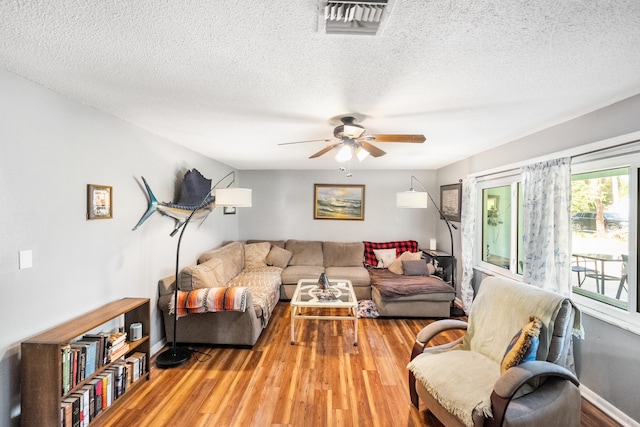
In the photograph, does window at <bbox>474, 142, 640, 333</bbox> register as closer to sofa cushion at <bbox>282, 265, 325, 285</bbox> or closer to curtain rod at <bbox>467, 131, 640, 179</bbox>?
curtain rod at <bbox>467, 131, 640, 179</bbox>

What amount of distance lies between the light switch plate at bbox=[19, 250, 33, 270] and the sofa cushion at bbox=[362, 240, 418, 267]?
456 centimetres

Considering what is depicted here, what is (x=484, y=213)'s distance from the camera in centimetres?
415

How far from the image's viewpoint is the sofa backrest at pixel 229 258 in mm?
4055

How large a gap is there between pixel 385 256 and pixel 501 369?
11.5ft

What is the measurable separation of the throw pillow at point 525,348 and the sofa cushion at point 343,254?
3570mm

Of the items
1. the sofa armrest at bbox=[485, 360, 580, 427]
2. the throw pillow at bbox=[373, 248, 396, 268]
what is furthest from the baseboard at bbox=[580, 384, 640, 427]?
the throw pillow at bbox=[373, 248, 396, 268]

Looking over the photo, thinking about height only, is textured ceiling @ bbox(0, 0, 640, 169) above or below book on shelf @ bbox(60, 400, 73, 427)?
above

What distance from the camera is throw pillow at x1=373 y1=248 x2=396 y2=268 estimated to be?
17.4 ft

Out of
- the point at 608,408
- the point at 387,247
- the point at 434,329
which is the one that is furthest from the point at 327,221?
the point at 608,408

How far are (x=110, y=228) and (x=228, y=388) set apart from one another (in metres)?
1.69

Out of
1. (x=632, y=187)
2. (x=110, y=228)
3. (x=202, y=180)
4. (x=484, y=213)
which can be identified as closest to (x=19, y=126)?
(x=110, y=228)

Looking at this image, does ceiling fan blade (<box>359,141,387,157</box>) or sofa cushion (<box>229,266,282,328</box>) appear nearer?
ceiling fan blade (<box>359,141,387,157</box>)

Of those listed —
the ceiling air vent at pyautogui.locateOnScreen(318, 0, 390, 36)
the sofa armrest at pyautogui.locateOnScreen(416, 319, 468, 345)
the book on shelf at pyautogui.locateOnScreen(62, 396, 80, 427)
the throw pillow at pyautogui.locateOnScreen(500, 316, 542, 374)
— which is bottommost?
the book on shelf at pyautogui.locateOnScreen(62, 396, 80, 427)

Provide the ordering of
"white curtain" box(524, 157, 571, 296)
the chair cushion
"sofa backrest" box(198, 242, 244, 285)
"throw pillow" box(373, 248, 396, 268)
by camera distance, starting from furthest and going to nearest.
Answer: "throw pillow" box(373, 248, 396, 268)
"sofa backrest" box(198, 242, 244, 285)
"white curtain" box(524, 157, 571, 296)
the chair cushion
